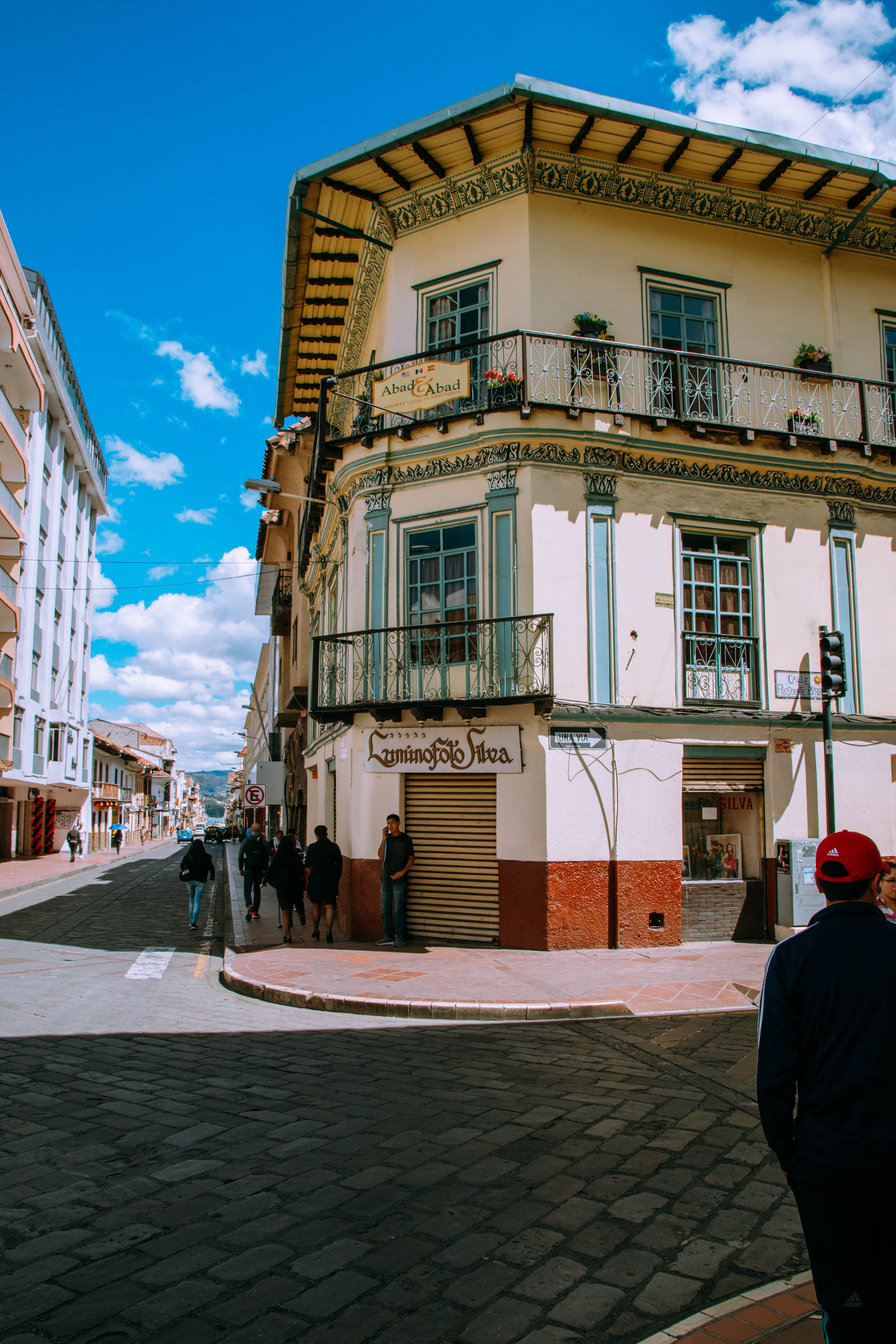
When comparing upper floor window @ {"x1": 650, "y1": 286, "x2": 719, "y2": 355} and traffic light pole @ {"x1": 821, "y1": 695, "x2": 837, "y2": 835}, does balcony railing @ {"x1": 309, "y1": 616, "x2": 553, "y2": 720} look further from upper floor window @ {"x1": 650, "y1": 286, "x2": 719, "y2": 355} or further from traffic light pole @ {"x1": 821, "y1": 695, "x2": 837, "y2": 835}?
upper floor window @ {"x1": 650, "y1": 286, "x2": 719, "y2": 355}

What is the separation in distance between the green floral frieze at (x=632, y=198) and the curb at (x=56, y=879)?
1864cm

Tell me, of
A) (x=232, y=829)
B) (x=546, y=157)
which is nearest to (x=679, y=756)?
(x=546, y=157)

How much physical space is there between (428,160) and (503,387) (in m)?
3.71

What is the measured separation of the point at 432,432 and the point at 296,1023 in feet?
28.6

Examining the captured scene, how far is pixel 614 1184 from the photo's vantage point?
461 cm

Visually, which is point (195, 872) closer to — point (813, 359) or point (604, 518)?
point (604, 518)

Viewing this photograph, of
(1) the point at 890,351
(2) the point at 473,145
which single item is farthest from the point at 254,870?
(1) the point at 890,351

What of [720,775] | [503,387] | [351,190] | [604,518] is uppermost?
[351,190]

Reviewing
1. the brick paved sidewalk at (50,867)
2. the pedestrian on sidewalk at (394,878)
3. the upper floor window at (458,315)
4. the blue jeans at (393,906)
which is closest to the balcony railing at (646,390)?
the upper floor window at (458,315)

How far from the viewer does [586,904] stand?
12531 millimetres

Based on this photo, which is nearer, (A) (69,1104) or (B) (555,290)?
(A) (69,1104)

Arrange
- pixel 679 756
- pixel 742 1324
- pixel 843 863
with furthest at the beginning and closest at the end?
pixel 679 756 → pixel 742 1324 → pixel 843 863

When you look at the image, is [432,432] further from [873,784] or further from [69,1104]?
[69,1104]

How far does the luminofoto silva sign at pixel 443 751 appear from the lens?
1287cm
